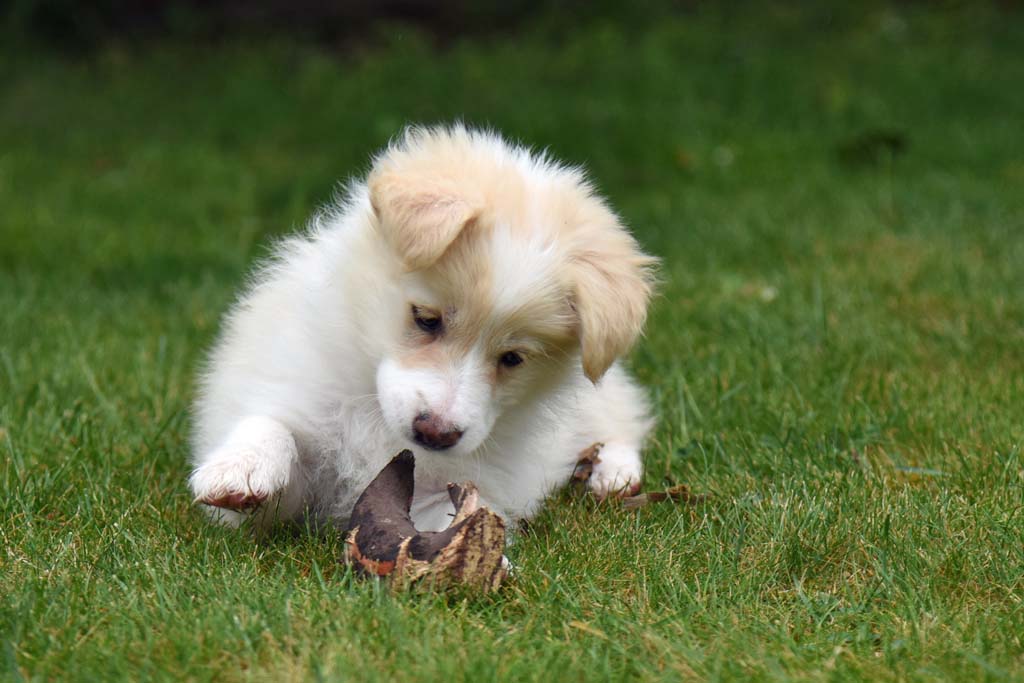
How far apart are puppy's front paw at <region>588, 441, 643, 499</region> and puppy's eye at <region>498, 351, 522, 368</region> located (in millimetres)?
582

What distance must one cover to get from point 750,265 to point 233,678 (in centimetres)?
419

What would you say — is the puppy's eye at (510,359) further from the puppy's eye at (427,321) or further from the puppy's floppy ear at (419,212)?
the puppy's floppy ear at (419,212)

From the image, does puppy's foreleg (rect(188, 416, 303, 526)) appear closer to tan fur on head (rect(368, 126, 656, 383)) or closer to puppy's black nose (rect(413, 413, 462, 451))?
puppy's black nose (rect(413, 413, 462, 451))

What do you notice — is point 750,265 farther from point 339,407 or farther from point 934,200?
point 339,407

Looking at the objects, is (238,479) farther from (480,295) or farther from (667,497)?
(667,497)

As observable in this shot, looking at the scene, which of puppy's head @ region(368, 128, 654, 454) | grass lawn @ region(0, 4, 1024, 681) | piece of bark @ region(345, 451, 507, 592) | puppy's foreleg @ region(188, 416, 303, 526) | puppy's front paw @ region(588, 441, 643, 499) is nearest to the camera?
grass lawn @ region(0, 4, 1024, 681)

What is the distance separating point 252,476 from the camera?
293cm

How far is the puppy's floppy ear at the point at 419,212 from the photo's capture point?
109 inches

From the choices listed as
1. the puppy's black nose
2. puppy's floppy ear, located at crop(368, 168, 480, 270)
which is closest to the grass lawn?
the puppy's black nose

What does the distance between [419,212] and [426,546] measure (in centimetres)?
73

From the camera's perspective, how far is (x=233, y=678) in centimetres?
225

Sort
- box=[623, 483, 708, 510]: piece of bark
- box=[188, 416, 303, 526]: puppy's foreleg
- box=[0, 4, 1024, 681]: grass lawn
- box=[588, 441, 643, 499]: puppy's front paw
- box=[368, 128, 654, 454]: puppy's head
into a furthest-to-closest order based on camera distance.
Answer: box=[588, 441, 643, 499]: puppy's front paw, box=[623, 483, 708, 510]: piece of bark, box=[188, 416, 303, 526]: puppy's foreleg, box=[368, 128, 654, 454]: puppy's head, box=[0, 4, 1024, 681]: grass lawn

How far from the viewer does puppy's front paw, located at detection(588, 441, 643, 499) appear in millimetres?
3449

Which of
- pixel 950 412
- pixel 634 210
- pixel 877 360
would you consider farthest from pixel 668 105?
pixel 950 412
